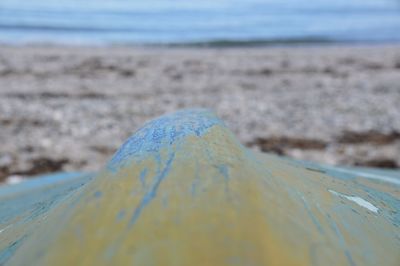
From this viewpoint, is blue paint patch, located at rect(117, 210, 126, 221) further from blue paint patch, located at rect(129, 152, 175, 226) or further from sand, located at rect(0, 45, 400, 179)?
sand, located at rect(0, 45, 400, 179)

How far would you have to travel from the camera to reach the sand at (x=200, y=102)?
10.2ft

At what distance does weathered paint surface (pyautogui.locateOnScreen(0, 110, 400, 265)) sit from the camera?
60 cm

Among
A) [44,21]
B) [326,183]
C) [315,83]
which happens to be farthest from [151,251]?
[44,21]

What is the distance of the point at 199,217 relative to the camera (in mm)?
630

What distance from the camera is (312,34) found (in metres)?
9.11

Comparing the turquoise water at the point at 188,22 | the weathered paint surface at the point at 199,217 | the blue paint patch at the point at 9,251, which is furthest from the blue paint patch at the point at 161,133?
the turquoise water at the point at 188,22

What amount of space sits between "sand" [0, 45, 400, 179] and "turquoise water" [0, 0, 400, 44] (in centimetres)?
231

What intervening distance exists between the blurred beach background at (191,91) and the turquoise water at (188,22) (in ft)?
0.23

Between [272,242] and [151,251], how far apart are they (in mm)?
127

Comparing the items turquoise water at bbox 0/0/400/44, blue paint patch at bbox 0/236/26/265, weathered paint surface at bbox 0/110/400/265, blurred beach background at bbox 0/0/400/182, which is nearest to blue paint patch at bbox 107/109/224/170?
weathered paint surface at bbox 0/110/400/265

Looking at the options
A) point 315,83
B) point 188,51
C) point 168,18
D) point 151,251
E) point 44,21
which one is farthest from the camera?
point 168,18

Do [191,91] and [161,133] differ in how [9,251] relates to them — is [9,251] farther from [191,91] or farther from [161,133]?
[191,91]

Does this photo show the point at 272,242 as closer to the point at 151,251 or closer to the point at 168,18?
the point at 151,251

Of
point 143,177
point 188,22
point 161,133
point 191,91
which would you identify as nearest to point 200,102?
point 191,91
